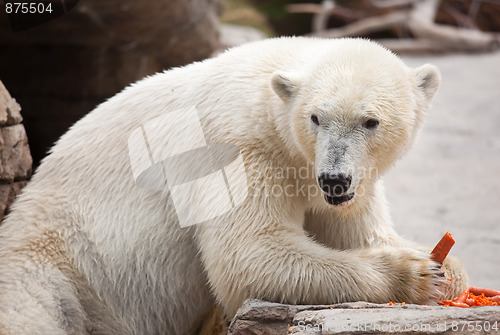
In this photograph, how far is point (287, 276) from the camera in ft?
10.4

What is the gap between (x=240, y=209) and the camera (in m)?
3.30

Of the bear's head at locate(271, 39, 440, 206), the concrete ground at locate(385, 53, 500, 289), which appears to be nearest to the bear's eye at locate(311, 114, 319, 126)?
the bear's head at locate(271, 39, 440, 206)

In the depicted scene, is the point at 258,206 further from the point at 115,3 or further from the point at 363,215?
the point at 115,3

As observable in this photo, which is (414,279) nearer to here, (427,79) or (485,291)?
(485,291)

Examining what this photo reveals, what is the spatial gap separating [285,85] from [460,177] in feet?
15.5

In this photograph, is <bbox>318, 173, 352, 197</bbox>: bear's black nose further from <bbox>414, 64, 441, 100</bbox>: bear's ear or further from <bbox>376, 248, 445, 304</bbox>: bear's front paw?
<bbox>414, 64, 441, 100</bbox>: bear's ear

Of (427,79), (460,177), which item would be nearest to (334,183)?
(427,79)

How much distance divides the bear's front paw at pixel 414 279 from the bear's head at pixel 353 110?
0.46m

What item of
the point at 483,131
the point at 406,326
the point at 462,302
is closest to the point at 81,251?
the point at 406,326

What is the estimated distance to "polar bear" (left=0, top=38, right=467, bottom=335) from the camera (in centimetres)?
317

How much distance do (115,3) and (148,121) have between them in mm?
2276

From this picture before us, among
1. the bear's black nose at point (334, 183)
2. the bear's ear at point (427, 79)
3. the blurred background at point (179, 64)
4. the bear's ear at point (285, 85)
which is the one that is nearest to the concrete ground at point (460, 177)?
the blurred background at point (179, 64)

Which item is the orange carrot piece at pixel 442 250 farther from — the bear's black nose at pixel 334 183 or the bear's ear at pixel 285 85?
the bear's ear at pixel 285 85

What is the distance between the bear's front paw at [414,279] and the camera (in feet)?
10.6
